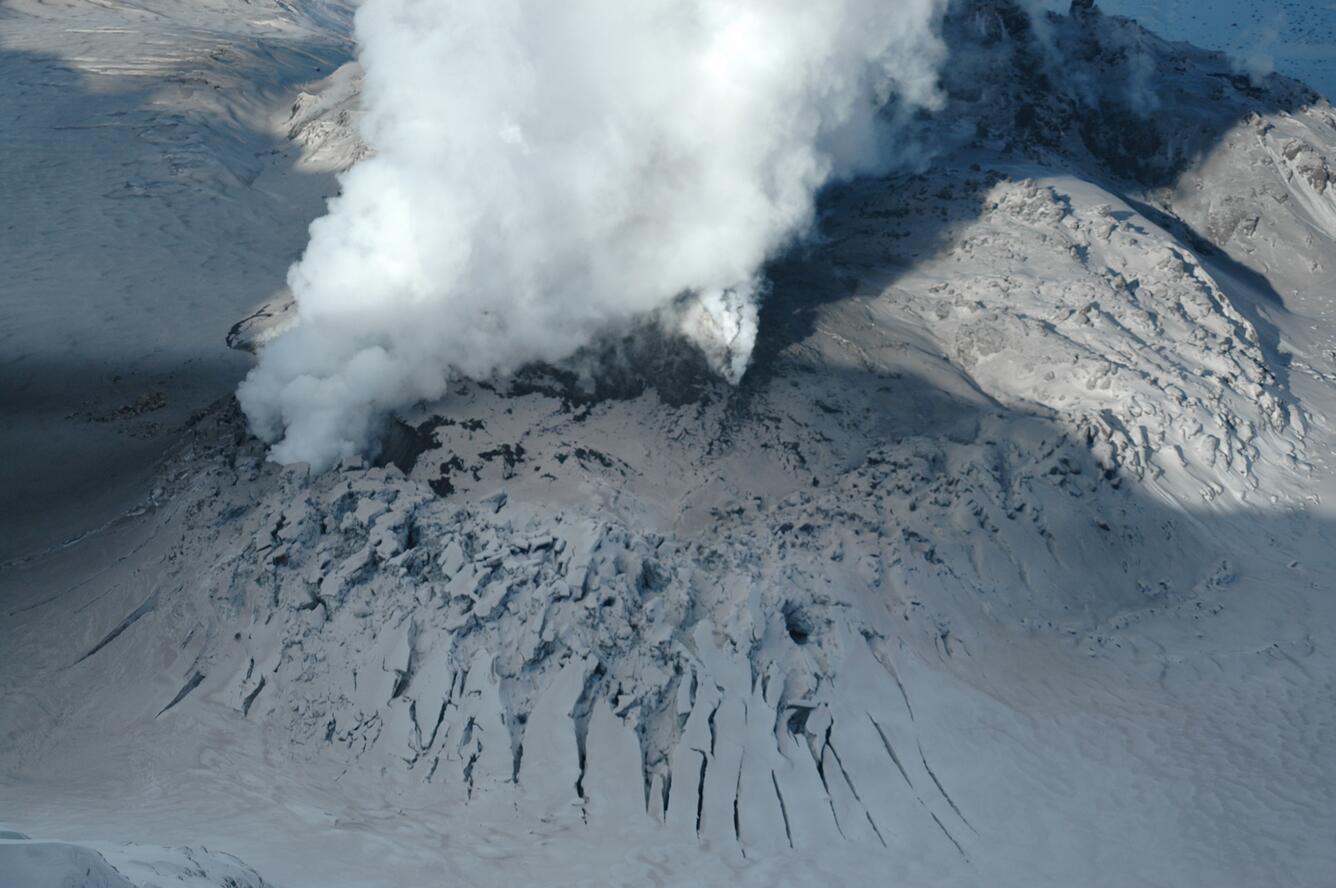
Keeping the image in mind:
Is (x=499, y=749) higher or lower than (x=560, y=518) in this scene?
lower

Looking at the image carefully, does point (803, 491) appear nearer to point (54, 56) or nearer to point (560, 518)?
point (560, 518)

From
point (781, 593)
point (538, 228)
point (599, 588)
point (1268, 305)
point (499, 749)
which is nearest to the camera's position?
point (499, 749)

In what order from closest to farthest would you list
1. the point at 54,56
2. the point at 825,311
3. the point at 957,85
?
the point at 825,311
the point at 957,85
the point at 54,56

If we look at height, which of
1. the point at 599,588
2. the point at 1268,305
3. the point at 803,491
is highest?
the point at 1268,305

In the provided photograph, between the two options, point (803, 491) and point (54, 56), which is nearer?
point (803, 491)

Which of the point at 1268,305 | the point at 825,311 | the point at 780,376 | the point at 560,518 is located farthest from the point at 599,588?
the point at 1268,305

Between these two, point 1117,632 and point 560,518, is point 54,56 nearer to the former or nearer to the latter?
point 560,518
